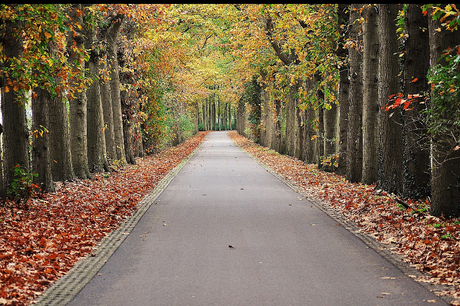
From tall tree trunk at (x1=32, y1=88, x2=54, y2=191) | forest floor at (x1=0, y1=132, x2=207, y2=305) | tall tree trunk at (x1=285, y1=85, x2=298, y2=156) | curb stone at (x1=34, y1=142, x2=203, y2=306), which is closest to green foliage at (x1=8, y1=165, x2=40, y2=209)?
forest floor at (x1=0, y1=132, x2=207, y2=305)

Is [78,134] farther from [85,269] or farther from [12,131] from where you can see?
[85,269]

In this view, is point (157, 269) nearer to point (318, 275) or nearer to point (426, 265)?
point (318, 275)

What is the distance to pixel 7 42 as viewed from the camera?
10.8 meters

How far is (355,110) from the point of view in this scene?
16.1 meters

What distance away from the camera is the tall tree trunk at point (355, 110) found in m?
16.0

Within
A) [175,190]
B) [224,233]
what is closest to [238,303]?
[224,233]

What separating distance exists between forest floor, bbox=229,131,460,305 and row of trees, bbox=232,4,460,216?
522 mm

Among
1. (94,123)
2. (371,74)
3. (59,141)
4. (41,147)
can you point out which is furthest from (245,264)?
(94,123)

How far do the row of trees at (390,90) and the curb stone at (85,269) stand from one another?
5611 mm

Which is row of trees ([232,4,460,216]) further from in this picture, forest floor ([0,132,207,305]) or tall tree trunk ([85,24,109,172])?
tall tree trunk ([85,24,109,172])

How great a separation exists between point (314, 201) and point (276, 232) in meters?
4.28

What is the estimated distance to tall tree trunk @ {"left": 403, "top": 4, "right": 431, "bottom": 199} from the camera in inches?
420

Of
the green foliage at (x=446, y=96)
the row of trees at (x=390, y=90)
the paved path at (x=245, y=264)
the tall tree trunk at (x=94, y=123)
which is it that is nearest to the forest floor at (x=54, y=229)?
the paved path at (x=245, y=264)

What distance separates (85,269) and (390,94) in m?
8.90
